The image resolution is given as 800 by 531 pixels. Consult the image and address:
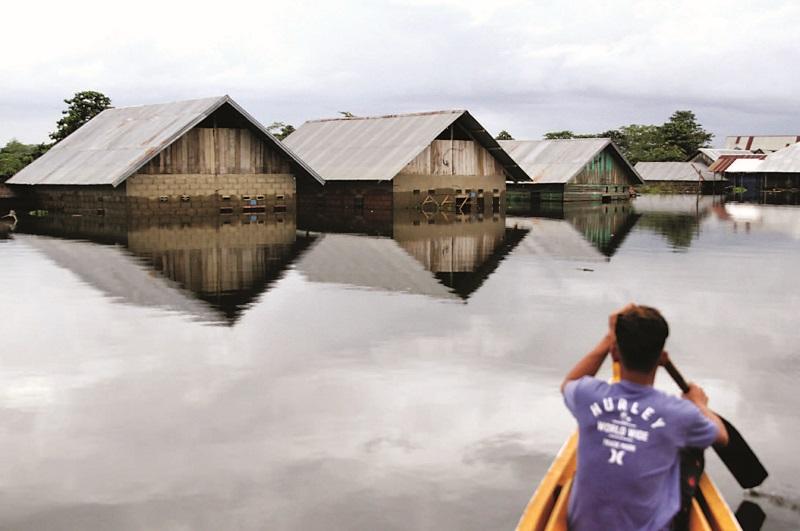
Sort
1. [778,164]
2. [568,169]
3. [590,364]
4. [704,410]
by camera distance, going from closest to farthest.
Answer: [704,410]
[590,364]
[568,169]
[778,164]

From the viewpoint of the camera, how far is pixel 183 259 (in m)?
21.4

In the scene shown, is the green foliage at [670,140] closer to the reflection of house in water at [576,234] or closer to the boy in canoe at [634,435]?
the reflection of house in water at [576,234]

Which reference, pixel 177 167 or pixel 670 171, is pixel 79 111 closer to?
pixel 177 167

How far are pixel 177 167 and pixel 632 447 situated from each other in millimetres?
38532

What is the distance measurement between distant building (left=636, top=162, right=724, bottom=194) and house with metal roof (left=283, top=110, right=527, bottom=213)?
48.4 m

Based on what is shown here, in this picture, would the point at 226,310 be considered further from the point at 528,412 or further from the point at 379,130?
the point at 379,130

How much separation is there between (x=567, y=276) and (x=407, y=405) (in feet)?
35.5

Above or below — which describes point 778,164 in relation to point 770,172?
above

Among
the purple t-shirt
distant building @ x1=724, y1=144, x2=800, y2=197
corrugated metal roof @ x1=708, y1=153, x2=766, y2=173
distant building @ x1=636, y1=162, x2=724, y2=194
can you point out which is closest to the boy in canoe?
the purple t-shirt

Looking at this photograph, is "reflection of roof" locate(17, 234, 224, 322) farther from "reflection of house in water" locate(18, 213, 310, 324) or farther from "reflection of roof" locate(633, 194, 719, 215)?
"reflection of roof" locate(633, 194, 719, 215)

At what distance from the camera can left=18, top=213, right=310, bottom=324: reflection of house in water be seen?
50.0ft

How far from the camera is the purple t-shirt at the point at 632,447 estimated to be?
4258mm

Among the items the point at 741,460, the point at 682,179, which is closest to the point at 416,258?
the point at 741,460

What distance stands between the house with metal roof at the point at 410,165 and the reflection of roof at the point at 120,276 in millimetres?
21730
